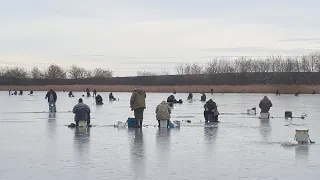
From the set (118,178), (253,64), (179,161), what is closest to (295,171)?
(179,161)

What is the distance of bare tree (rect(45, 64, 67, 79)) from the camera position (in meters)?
183

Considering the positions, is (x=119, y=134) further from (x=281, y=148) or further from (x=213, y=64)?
(x=213, y=64)

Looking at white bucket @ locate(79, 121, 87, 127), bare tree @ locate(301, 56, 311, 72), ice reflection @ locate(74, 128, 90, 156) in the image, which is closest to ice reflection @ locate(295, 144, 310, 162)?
ice reflection @ locate(74, 128, 90, 156)

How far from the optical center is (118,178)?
11.0 meters

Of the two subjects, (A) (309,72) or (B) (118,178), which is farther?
(A) (309,72)

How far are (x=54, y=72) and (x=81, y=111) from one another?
164 m

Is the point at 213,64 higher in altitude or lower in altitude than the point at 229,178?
higher

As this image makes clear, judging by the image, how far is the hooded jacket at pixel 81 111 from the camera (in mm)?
22141

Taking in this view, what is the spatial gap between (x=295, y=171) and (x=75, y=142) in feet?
23.7

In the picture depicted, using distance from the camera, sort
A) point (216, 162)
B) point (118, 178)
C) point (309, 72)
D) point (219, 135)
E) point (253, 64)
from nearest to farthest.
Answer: point (118, 178) < point (216, 162) < point (219, 135) < point (309, 72) < point (253, 64)

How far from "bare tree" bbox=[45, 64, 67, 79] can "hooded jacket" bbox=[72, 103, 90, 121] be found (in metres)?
162

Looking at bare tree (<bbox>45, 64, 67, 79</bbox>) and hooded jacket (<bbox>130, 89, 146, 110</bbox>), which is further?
bare tree (<bbox>45, 64, 67, 79</bbox>)

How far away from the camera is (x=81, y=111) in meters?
22.4

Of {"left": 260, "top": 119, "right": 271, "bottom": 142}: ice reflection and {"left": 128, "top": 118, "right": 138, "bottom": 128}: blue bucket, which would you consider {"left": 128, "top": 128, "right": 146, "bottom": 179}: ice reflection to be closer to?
{"left": 128, "top": 118, "right": 138, "bottom": 128}: blue bucket
